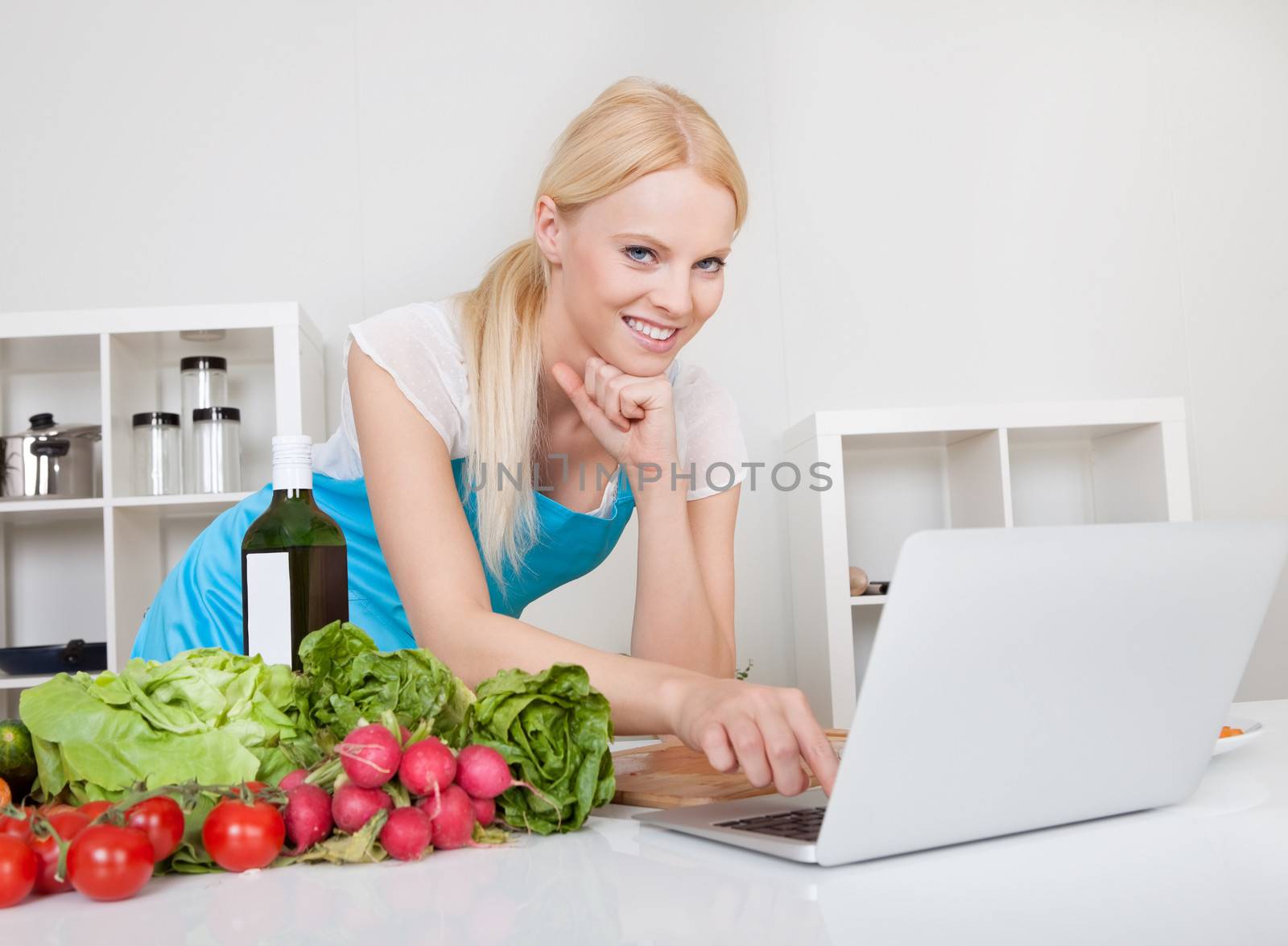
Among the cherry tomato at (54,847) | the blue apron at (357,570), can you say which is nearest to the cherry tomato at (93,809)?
the cherry tomato at (54,847)

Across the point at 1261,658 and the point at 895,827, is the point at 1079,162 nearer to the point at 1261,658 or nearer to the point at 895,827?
the point at 1261,658

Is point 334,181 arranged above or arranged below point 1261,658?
above

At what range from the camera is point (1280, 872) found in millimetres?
540

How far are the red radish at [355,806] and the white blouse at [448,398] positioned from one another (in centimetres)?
74

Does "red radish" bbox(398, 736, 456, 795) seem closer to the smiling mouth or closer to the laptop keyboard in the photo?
the laptop keyboard

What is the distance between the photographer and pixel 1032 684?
591 millimetres

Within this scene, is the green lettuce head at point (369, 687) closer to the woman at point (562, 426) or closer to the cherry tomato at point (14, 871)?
the cherry tomato at point (14, 871)

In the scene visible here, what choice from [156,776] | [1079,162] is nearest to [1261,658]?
[1079,162]

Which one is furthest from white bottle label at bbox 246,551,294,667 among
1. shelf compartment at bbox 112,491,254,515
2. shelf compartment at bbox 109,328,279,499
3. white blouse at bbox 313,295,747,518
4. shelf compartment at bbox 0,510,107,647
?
shelf compartment at bbox 0,510,107,647

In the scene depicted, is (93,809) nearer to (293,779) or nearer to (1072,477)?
(293,779)

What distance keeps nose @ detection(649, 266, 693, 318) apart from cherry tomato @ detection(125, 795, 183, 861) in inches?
36.3

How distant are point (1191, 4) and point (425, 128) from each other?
2188mm

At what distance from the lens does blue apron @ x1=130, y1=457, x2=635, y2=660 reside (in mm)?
1444

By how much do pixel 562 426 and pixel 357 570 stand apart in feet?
1.16
